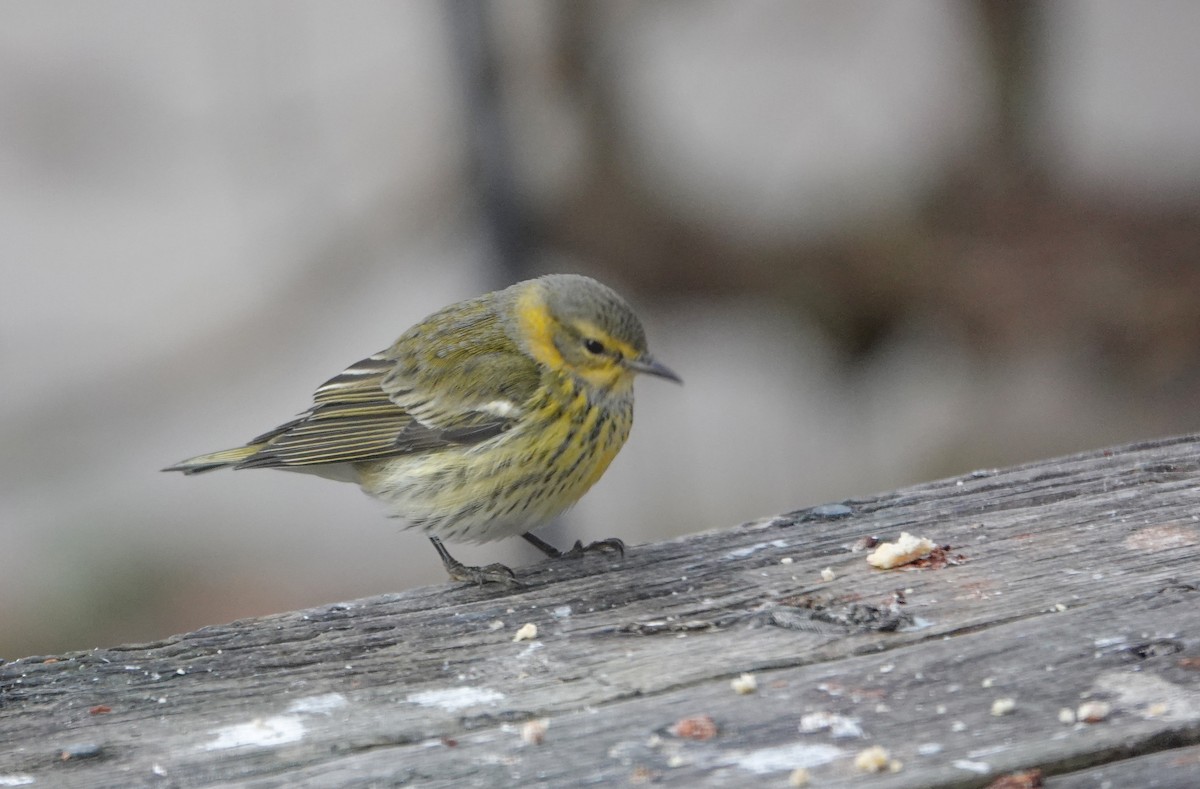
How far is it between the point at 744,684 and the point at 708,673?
10 cm

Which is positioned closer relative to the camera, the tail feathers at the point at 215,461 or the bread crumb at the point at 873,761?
the bread crumb at the point at 873,761

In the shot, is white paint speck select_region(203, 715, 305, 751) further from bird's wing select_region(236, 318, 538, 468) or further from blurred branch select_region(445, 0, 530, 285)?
blurred branch select_region(445, 0, 530, 285)

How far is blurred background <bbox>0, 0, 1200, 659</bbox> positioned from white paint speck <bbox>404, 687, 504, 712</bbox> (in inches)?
151

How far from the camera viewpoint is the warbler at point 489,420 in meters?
3.99

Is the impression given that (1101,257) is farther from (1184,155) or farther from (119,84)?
(119,84)

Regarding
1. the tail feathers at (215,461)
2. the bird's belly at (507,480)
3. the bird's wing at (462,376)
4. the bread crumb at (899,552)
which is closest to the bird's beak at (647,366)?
the bird's belly at (507,480)

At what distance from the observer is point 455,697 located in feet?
8.53

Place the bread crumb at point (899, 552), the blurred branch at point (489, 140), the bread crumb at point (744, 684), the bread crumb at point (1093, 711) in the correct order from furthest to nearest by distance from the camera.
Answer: the blurred branch at point (489, 140) → the bread crumb at point (899, 552) → the bread crumb at point (744, 684) → the bread crumb at point (1093, 711)

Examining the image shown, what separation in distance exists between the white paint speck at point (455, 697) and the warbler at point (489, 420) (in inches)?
41.9

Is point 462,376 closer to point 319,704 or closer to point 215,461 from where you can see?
point 215,461

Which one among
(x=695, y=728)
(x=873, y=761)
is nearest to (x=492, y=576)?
(x=695, y=728)

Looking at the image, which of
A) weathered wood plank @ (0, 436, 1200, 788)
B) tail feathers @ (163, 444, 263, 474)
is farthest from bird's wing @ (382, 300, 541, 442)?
weathered wood plank @ (0, 436, 1200, 788)

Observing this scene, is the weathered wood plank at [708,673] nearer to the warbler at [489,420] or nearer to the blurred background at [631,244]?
the warbler at [489,420]

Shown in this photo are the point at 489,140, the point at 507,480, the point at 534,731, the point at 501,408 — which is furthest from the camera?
the point at 489,140
